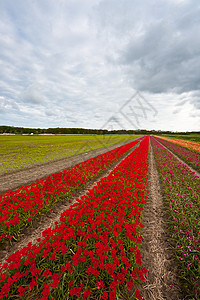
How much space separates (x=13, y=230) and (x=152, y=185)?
7.20 metres

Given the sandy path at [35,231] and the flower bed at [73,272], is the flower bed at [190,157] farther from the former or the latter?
the sandy path at [35,231]

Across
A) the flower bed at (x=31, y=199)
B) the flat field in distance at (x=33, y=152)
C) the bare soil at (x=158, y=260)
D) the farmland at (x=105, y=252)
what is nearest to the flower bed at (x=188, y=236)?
the farmland at (x=105, y=252)

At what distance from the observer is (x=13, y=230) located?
3752 millimetres

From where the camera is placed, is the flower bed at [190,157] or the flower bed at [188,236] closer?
the flower bed at [188,236]

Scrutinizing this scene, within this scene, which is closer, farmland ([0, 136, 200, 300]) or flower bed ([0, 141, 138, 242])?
farmland ([0, 136, 200, 300])

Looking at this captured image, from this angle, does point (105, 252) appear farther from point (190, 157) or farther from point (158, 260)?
point (190, 157)

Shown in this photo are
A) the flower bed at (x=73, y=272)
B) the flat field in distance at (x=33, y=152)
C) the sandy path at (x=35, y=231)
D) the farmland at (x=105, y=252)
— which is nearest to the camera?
the flower bed at (x=73, y=272)

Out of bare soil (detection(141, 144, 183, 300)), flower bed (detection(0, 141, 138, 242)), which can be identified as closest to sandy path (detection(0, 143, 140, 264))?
flower bed (detection(0, 141, 138, 242))

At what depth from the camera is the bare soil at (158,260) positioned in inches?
93.3

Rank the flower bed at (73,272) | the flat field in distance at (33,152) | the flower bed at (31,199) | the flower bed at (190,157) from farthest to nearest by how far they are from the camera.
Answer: the flat field in distance at (33,152) → the flower bed at (190,157) → the flower bed at (31,199) → the flower bed at (73,272)

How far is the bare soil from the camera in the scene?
2369mm

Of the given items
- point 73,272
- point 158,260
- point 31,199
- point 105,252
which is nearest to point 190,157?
point 158,260

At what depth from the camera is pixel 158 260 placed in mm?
2994

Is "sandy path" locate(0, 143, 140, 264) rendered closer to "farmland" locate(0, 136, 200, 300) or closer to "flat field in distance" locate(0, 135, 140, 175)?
"farmland" locate(0, 136, 200, 300)
